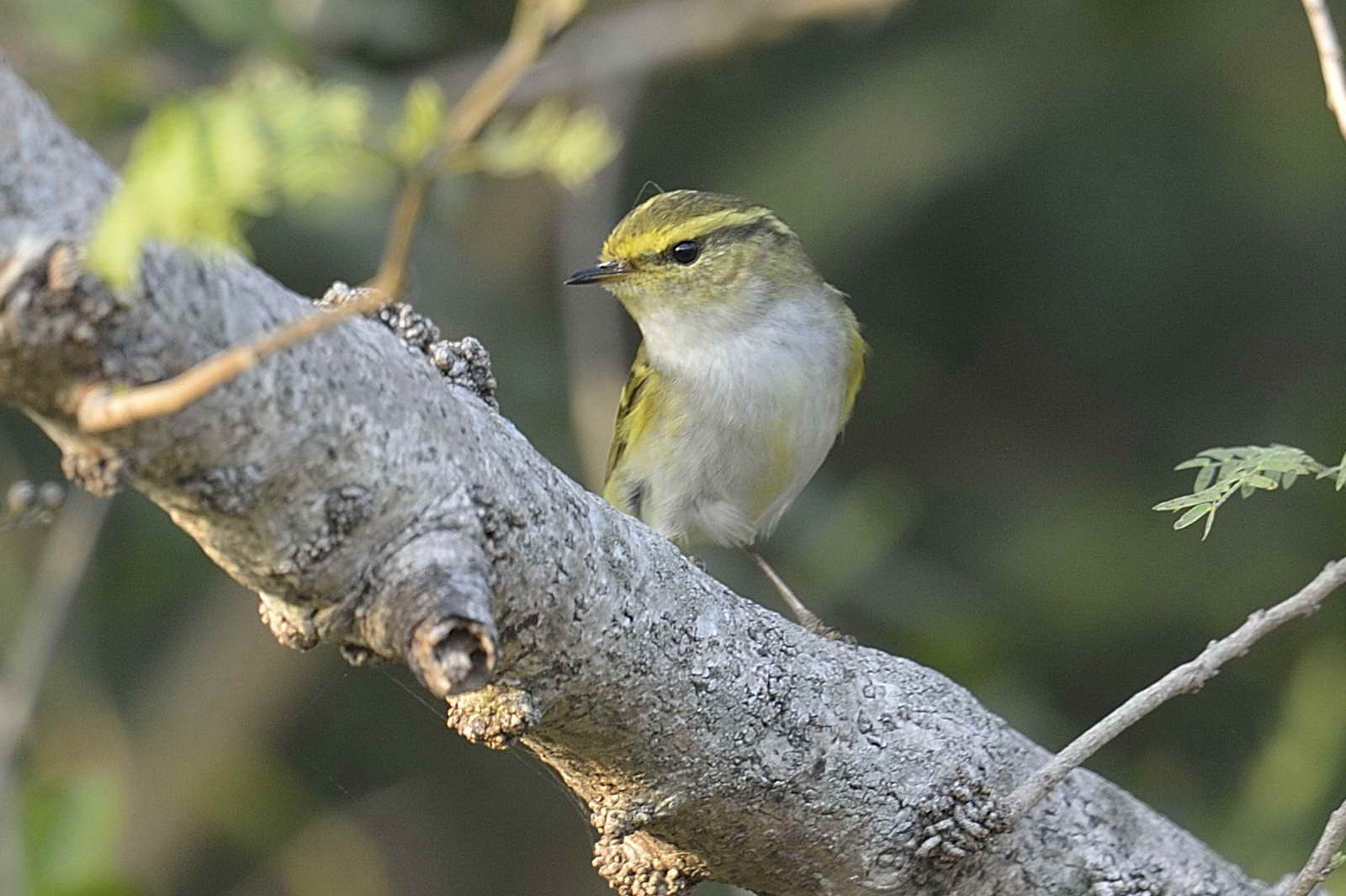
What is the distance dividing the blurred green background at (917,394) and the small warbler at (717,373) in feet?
1.78

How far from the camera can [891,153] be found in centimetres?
528

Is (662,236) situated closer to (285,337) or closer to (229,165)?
(285,337)

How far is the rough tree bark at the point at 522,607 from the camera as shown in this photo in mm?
1355

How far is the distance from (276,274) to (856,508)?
5.94ft

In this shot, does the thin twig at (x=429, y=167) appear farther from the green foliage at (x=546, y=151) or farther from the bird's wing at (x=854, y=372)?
the bird's wing at (x=854, y=372)

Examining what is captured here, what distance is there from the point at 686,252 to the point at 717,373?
0.34 meters

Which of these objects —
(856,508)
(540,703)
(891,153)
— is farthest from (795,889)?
(891,153)

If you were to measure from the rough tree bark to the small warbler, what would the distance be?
4.91ft

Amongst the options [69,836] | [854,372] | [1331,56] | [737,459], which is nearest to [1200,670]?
[1331,56]

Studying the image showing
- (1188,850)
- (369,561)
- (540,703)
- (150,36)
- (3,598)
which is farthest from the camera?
(3,598)

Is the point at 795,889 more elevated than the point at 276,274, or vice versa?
the point at 276,274

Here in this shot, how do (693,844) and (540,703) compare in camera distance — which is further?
(693,844)

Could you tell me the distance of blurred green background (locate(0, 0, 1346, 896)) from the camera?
4.81 m

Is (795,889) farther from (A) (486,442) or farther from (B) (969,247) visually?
(B) (969,247)
